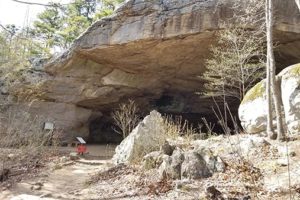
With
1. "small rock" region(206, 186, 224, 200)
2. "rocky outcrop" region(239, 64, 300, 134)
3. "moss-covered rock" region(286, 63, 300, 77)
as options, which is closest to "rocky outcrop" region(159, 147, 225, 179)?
"small rock" region(206, 186, 224, 200)

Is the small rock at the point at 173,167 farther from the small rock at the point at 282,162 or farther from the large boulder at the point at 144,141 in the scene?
the large boulder at the point at 144,141

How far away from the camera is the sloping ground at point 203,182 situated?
219 inches

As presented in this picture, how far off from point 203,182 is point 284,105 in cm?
474

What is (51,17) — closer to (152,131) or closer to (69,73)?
(69,73)

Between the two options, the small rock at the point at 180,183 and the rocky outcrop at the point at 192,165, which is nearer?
the small rock at the point at 180,183

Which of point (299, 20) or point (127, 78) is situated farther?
point (127, 78)

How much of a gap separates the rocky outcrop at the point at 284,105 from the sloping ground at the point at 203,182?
3.88 feet

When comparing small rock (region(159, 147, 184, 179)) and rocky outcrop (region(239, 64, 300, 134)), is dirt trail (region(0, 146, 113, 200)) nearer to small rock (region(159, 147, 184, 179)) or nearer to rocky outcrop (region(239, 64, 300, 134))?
small rock (region(159, 147, 184, 179))

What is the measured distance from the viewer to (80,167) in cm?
1132

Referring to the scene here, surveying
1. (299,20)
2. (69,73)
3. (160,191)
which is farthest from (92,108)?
(160,191)

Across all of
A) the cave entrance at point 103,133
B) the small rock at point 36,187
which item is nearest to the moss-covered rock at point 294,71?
the small rock at point 36,187

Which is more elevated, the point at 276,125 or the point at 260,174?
the point at 276,125

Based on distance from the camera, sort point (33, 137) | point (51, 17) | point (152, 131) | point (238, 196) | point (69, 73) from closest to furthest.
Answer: point (238, 196) < point (152, 131) < point (33, 137) < point (69, 73) < point (51, 17)

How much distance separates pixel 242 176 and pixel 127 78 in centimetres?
1228
